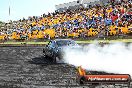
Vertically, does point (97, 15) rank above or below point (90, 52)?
above

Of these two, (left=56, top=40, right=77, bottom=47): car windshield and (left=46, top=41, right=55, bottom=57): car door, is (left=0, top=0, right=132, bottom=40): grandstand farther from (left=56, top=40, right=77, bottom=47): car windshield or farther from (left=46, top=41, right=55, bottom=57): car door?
(left=56, top=40, right=77, bottom=47): car windshield

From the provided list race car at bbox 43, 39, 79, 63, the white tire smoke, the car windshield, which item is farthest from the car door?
the white tire smoke

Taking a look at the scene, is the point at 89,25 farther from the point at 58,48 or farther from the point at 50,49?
the point at 58,48

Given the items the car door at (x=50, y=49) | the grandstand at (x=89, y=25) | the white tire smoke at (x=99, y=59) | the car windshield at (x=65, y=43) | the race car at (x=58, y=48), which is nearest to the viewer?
the white tire smoke at (x=99, y=59)

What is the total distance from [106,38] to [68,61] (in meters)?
14.3

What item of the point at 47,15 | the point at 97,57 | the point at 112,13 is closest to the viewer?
the point at 97,57

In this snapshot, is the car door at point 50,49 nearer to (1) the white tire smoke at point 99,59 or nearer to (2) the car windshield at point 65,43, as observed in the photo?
(2) the car windshield at point 65,43

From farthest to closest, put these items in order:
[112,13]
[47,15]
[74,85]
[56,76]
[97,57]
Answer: [47,15] → [112,13] → [97,57] → [56,76] → [74,85]

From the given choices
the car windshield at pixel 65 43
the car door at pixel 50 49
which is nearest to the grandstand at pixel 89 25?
the car door at pixel 50 49

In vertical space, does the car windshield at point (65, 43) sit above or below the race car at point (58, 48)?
above

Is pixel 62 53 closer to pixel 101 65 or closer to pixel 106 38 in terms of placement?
pixel 101 65

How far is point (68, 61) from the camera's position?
20.6m

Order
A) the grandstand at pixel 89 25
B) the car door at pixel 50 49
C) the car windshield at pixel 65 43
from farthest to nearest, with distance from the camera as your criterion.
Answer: the grandstand at pixel 89 25
the car door at pixel 50 49
the car windshield at pixel 65 43

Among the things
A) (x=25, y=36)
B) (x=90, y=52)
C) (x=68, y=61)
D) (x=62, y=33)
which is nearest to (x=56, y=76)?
(x=68, y=61)
